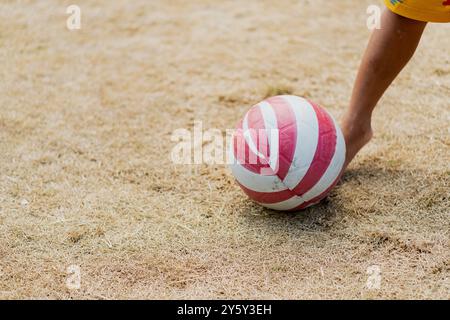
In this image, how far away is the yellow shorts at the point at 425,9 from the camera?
2.53m

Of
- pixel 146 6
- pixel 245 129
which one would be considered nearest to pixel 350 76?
pixel 245 129

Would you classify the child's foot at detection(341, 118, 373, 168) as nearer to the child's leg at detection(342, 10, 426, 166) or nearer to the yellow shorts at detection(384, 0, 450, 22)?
the child's leg at detection(342, 10, 426, 166)

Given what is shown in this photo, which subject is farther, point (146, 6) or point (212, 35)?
point (146, 6)

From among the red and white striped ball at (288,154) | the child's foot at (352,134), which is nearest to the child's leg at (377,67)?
the child's foot at (352,134)

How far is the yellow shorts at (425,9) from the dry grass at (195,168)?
757 millimetres

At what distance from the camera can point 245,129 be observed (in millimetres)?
2730

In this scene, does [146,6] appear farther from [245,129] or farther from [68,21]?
[245,129]

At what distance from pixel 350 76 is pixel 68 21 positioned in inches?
83.2

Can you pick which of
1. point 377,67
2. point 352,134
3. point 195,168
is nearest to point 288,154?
point 352,134

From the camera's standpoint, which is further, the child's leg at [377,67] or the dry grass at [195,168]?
the child's leg at [377,67]

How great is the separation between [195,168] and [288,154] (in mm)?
683

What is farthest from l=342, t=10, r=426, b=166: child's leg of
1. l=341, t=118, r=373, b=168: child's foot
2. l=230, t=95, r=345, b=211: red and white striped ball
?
l=230, t=95, r=345, b=211: red and white striped ball

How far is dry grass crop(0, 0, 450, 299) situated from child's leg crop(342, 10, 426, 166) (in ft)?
0.74

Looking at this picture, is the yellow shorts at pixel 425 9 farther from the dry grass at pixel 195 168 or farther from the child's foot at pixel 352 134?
the dry grass at pixel 195 168
